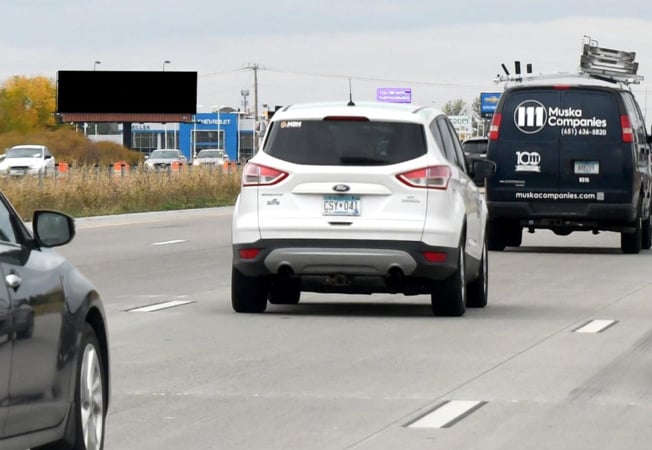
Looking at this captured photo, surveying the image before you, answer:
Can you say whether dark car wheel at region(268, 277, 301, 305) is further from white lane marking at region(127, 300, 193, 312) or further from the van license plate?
the van license plate

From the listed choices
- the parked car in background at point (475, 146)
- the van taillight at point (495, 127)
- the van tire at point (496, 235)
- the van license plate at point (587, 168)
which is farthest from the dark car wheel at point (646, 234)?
the parked car in background at point (475, 146)

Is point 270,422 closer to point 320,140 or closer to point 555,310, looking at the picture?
point 320,140

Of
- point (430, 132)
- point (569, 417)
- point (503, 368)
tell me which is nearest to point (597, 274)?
point (430, 132)

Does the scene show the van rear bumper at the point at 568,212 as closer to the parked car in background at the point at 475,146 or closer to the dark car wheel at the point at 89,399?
the dark car wheel at the point at 89,399

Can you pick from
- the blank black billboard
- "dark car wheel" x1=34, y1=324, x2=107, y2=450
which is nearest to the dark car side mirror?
"dark car wheel" x1=34, y1=324, x2=107, y2=450

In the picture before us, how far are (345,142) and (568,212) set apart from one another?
11.3 meters

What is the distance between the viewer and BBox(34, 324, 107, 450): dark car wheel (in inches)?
293

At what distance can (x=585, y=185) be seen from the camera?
26297 mm

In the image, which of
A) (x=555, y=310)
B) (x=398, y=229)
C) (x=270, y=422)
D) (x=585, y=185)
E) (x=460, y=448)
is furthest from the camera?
(x=585, y=185)

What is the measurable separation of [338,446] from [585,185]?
18.0m

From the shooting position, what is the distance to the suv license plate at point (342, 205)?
1542cm

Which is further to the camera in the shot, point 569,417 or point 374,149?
point 374,149

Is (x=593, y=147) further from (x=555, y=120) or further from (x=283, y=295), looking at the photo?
(x=283, y=295)

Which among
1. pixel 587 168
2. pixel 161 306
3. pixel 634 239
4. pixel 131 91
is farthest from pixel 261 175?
pixel 131 91
